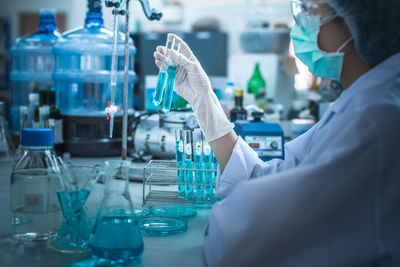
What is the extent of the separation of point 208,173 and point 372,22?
2.18 ft

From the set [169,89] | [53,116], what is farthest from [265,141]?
[53,116]

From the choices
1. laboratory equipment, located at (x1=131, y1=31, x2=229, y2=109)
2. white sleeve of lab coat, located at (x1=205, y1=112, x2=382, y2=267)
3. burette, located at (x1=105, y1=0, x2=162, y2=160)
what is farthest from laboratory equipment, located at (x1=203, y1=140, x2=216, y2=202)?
laboratory equipment, located at (x1=131, y1=31, x2=229, y2=109)

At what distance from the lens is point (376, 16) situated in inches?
36.8

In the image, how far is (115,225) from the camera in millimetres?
917

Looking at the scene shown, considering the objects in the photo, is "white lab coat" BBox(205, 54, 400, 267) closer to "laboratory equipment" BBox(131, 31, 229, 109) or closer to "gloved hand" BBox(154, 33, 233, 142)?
"gloved hand" BBox(154, 33, 233, 142)

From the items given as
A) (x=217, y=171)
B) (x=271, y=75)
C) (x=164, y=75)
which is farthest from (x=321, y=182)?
(x=271, y=75)

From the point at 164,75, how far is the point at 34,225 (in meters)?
0.55

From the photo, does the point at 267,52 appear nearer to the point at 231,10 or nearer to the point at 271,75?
the point at 271,75

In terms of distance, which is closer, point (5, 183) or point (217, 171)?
point (217, 171)

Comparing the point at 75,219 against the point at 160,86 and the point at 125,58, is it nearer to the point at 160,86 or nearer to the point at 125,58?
the point at 160,86

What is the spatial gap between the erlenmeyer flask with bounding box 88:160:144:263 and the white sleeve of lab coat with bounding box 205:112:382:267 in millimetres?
205

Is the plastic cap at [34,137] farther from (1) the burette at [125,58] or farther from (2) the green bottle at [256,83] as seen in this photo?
(2) the green bottle at [256,83]

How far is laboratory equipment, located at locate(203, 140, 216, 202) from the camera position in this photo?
1.37 metres

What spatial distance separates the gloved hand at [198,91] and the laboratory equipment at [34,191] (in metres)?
0.43
